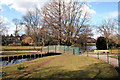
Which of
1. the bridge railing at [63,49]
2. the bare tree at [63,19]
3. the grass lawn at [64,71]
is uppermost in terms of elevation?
the bare tree at [63,19]

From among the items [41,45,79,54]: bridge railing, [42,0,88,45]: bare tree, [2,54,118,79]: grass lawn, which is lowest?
[2,54,118,79]: grass lawn

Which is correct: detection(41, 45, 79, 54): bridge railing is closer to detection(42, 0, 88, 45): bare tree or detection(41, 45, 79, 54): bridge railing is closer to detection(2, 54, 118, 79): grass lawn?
detection(42, 0, 88, 45): bare tree

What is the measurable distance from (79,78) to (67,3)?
25.0 m

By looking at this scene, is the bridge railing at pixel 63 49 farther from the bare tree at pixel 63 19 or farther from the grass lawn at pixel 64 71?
the grass lawn at pixel 64 71

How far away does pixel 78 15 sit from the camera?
30250mm

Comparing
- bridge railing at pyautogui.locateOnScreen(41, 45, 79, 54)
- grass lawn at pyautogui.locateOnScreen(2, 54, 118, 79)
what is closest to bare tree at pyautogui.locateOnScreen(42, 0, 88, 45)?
bridge railing at pyautogui.locateOnScreen(41, 45, 79, 54)

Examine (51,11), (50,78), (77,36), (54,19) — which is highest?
(51,11)

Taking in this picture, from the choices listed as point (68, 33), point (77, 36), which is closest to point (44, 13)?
point (68, 33)

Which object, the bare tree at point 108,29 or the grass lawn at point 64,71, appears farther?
the bare tree at point 108,29

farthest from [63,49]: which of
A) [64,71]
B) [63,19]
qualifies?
[64,71]

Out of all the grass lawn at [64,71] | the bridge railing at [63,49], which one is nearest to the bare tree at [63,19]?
the bridge railing at [63,49]

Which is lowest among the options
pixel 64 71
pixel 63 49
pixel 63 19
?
pixel 64 71

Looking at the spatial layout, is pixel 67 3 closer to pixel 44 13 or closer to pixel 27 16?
pixel 44 13

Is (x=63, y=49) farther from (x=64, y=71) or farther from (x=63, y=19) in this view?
(x=64, y=71)
